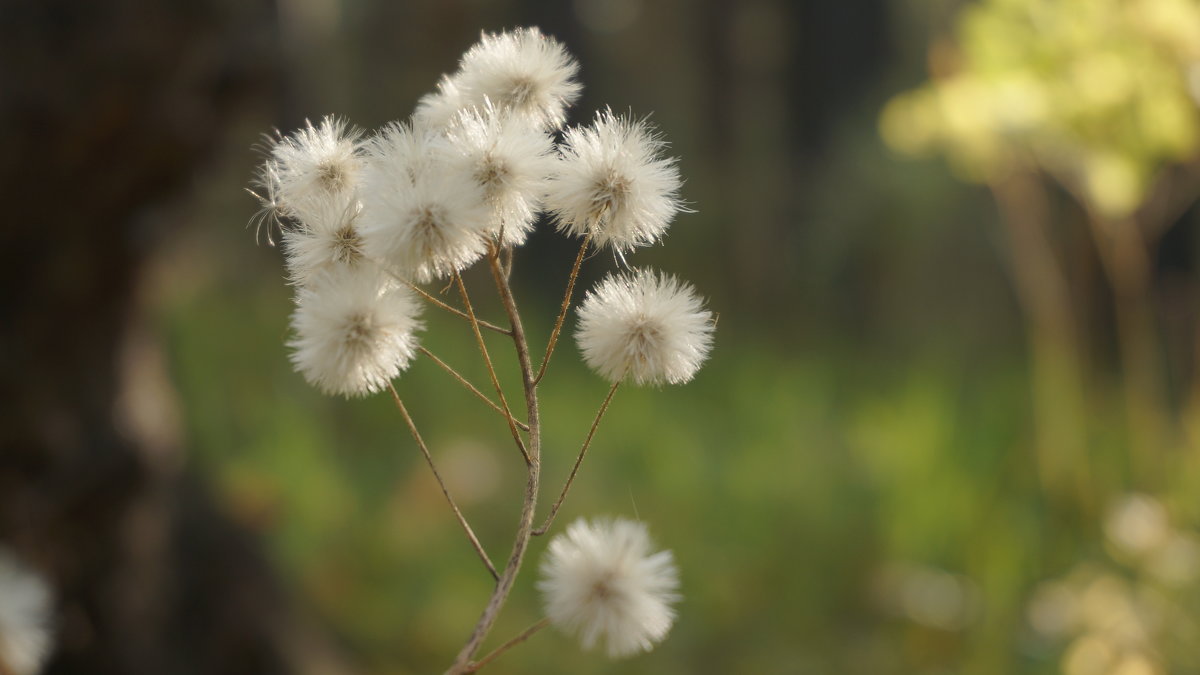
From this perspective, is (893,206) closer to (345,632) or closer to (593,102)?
(593,102)

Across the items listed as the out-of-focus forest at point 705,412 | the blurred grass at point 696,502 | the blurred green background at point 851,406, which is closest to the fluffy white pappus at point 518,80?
the out-of-focus forest at point 705,412

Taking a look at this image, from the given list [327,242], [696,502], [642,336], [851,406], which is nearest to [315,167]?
[327,242]

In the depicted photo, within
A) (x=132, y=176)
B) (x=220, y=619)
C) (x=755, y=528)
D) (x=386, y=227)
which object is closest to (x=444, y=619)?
(x=220, y=619)

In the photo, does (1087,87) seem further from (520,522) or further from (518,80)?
(520,522)

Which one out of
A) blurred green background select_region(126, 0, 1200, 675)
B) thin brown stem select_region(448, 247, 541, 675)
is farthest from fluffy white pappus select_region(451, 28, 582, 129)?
blurred green background select_region(126, 0, 1200, 675)

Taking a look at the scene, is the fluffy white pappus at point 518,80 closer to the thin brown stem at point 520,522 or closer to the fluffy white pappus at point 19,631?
the thin brown stem at point 520,522

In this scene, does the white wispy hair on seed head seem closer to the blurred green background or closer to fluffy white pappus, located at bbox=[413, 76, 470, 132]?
fluffy white pappus, located at bbox=[413, 76, 470, 132]
